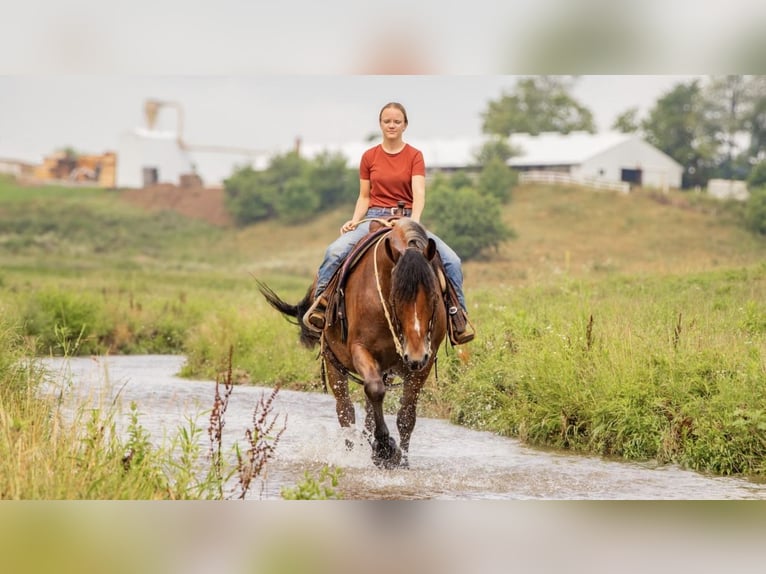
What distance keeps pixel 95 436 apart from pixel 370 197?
399cm

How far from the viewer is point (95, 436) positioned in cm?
846

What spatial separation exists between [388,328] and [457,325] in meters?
0.81

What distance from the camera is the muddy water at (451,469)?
10133mm

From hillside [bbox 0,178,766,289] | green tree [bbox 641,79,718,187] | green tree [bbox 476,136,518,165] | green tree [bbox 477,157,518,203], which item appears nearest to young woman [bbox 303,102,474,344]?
hillside [bbox 0,178,766,289]

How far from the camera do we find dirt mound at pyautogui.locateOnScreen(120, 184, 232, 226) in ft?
175

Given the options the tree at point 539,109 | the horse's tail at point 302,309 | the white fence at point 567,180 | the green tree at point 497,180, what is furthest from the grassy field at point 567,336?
the tree at point 539,109

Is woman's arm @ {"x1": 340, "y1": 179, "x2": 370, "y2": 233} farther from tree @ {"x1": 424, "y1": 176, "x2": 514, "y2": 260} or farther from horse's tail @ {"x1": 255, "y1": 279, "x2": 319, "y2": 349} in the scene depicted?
tree @ {"x1": 424, "y1": 176, "x2": 514, "y2": 260}

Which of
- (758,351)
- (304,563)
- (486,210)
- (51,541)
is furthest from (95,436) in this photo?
(486,210)

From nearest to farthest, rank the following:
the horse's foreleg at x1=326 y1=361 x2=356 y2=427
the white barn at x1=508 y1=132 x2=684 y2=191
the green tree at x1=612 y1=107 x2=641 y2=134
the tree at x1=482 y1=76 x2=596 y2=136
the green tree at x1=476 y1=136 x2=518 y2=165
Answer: the horse's foreleg at x1=326 y1=361 x2=356 y2=427, the white barn at x1=508 y1=132 x2=684 y2=191, the green tree at x1=476 y1=136 x2=518 y2=165, the green tree at x1=612 y1=107 x2=641 y2=134, the tree at x1=482 y1=76 x2=596 y2=136

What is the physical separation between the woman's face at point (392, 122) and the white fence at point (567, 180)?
130 feet

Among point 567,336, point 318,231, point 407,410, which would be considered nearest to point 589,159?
point 318,231

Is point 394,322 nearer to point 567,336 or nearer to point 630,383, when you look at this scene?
point 630,383

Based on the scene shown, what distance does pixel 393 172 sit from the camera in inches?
436

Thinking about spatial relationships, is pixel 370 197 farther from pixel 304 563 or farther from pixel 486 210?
pixel 486 210
